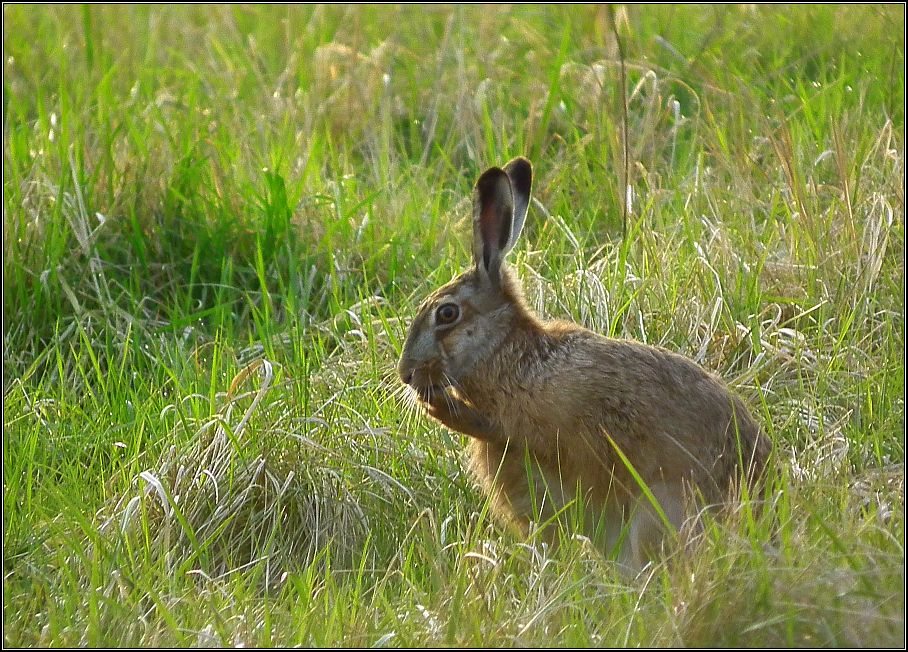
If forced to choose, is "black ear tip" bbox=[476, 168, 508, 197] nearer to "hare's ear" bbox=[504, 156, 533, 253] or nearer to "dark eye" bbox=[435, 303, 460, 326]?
"hare's ear" bbox=[504, 156, 533, 253]

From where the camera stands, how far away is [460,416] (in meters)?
4.34

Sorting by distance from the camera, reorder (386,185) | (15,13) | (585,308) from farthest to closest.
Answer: (15,13), (386,185), (585,308)

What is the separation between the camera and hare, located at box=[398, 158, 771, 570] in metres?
4.09

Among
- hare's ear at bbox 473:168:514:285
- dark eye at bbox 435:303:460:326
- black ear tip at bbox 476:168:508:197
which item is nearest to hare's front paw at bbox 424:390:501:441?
dark eye at bbox 435:303:460:326

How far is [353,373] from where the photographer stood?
5238 millimetres

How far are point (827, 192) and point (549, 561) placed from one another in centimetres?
262

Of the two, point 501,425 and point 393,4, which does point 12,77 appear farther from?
point 501,425

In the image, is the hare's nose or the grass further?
the hare's nose

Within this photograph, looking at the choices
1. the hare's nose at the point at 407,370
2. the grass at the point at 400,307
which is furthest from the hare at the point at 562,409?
the grass at the point at 400,307

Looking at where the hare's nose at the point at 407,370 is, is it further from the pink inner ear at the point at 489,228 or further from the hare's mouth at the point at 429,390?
the pink inner ear at the point at 489,228

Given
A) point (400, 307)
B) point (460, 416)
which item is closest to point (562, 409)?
point (460, 416)

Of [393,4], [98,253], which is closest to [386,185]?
[98,253]

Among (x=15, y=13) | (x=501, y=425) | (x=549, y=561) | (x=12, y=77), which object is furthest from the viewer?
(x=15, y=13)

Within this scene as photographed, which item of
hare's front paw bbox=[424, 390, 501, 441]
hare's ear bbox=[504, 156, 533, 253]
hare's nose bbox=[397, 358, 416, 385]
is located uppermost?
hare's ear bbox=[504, 156, 533, 253]
